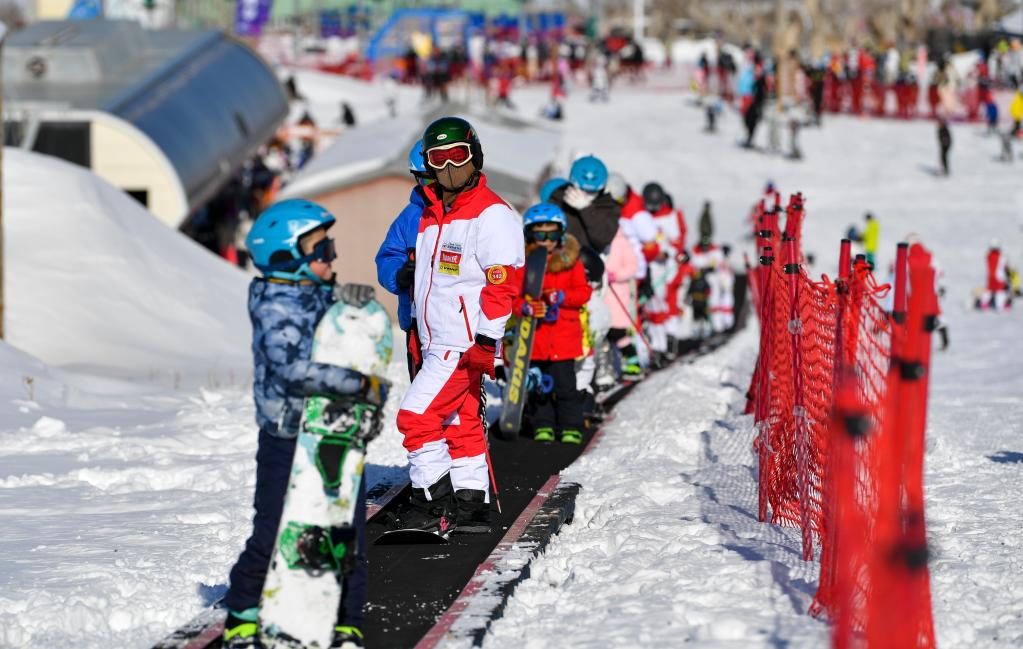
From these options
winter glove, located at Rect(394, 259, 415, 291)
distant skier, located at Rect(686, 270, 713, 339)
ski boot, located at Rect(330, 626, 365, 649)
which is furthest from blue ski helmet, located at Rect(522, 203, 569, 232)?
distant skier, located at Rect(686, 270, 713, 339)

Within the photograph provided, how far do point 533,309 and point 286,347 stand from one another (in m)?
4.21

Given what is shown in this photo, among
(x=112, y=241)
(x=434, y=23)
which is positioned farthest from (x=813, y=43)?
(x=112, y=241)

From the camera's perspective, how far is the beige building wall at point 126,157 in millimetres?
25812

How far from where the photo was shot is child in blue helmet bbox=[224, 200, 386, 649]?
5.23m

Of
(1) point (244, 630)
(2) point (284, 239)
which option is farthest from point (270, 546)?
(2) point (284, 239)

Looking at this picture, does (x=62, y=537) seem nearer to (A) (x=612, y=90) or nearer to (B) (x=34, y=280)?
(B) (x=34, y=280)

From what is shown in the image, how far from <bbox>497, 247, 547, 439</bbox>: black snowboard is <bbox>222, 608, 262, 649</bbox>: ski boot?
437 centimetres

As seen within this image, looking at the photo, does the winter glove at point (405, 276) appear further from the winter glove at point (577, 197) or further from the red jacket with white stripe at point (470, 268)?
the winter glove at point (577, 197)

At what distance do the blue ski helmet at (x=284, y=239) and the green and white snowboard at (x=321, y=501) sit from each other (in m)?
0.23

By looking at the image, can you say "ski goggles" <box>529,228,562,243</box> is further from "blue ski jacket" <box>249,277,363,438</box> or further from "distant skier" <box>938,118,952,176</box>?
"distant skier" <box>938,118,952,176</box>

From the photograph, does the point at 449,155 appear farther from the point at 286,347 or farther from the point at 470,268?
the point at 286,347

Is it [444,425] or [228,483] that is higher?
[444,425]

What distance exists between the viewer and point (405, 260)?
25.0 ft

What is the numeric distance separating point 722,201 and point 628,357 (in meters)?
25.7
